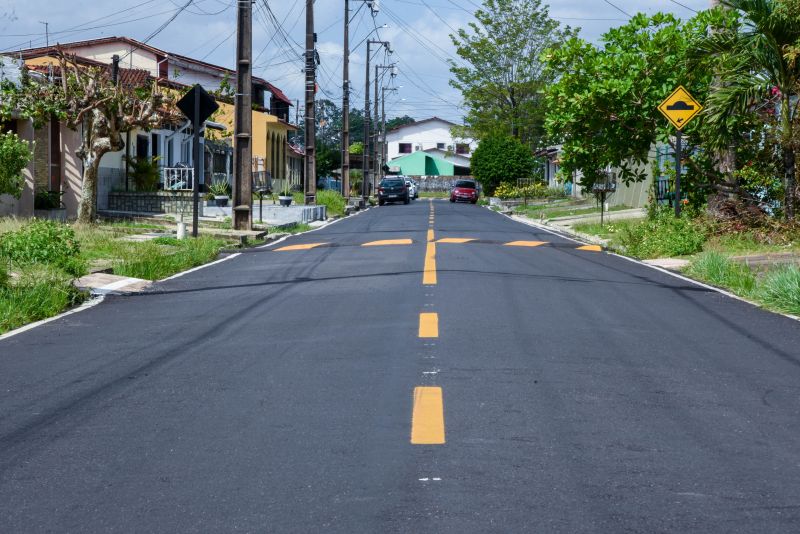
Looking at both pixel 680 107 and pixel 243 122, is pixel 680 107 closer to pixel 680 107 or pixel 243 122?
pixel 680 107

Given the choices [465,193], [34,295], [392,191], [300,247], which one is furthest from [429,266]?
Result: [465,193]

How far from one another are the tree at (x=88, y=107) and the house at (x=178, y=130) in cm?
118

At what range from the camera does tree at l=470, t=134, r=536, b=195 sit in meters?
73.6

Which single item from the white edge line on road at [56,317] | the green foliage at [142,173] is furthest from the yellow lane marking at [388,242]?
the green foliage at [142,173]

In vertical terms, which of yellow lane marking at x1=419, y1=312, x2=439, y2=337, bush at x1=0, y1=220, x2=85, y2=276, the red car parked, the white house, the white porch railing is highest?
the white house

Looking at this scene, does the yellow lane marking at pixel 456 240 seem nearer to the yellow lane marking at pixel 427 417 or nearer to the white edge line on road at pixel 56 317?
the white edge line on road at pixel 56 317

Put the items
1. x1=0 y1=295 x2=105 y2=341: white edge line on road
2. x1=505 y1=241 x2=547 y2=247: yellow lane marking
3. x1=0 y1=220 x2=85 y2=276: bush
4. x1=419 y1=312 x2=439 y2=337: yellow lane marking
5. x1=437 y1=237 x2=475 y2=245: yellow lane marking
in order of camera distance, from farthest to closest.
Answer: x1=437 y1=237 x2=475 y2=245: yellow lane marking → x1=505 y1=241 x2=547 y2=247: yellow lane marking → x1=0 y1=220 x2=85 y2=276: bush → x1=0 y1=295 x2=105 y2=341: white edge line on road → x1=419 y1=312 x2=439 y2=337: yellow lane marking

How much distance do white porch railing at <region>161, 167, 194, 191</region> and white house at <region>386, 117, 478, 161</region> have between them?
90627mm

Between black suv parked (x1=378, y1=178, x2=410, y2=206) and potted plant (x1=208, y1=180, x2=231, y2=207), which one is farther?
black suv parked (x1=378, y1=178, x2=410, y2=206)

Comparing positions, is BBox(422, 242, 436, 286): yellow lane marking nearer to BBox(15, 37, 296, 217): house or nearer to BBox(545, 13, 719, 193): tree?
BBox(545, 13, 719, 193): tree

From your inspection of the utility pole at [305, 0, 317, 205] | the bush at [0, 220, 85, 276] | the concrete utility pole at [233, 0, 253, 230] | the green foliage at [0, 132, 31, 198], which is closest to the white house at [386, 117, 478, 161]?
the utility pole at [305, 0, 317, 205]

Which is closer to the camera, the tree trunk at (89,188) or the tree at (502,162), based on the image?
the tree trunk at (89,188)

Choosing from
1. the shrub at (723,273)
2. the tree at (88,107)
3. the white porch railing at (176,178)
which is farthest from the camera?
the white porch railing at (176,178)

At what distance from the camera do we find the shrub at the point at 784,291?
1245 cm
